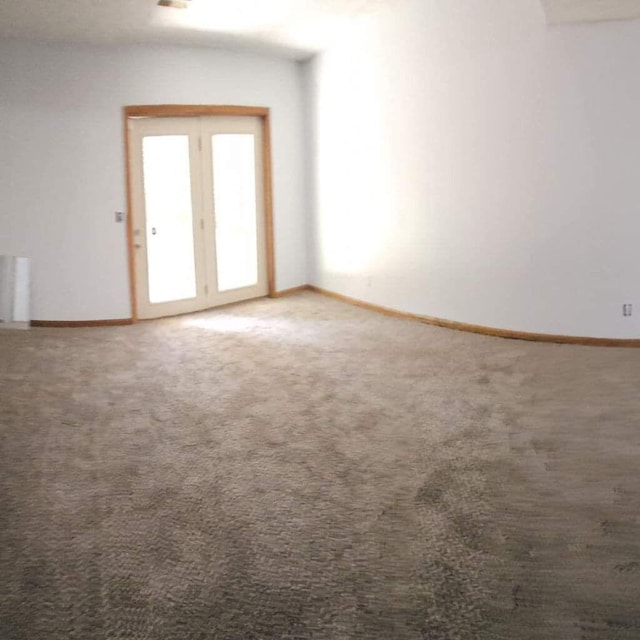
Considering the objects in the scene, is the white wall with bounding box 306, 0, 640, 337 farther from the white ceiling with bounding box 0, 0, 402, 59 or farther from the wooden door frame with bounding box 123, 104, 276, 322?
the wooden door frame with bounding box 123, 104, 276, 322

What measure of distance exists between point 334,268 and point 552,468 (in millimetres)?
5166

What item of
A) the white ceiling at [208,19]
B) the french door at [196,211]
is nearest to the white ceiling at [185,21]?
the white ceiling at [208,19]

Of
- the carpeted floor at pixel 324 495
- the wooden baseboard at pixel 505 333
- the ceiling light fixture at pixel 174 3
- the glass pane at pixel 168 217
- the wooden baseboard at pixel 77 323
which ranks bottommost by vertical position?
the carpeted floor at pixel 324 495

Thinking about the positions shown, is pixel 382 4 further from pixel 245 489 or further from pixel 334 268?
pixel 245 489

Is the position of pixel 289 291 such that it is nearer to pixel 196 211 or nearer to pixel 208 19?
pixel 196 211

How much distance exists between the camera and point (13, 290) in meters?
7.11

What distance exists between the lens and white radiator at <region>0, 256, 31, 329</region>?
23.3 feet

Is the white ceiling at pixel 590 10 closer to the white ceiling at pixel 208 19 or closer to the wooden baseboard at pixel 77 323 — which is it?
the white ceiling at pixel 208 19

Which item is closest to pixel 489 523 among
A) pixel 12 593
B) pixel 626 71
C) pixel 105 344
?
pixel 12 593

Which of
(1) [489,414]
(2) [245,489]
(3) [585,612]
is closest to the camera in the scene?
(3) [585,612]

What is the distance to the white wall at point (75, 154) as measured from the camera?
7.05 metres

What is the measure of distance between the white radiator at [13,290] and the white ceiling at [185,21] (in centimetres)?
207

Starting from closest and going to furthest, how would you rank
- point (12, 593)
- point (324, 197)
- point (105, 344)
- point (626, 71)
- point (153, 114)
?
1. point (12, 593)
2. point (626, 71)
3. point (105, 344)
4. point (153, 114)
5. point (324, 197)

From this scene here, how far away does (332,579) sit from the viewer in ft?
9.25
